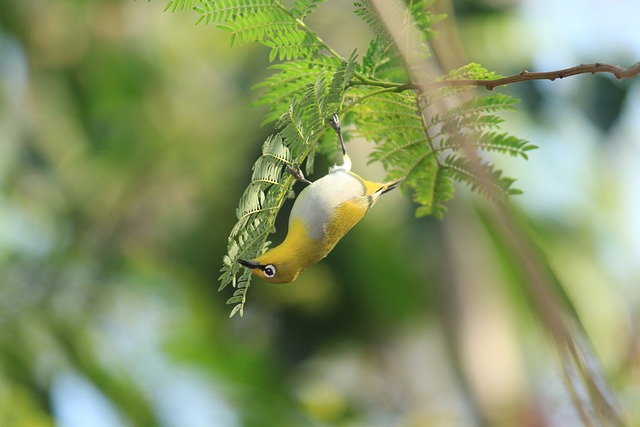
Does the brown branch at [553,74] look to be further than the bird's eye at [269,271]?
No

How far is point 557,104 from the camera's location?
4.03 meters

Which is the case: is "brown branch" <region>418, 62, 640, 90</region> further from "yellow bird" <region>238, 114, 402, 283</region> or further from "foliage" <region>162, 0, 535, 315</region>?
"yellow bird" <region>238, 114, 402, 283</region>

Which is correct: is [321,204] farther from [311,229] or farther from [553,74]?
[553,74]

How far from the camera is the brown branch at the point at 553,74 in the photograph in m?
0.68

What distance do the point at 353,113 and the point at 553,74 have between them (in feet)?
1.00

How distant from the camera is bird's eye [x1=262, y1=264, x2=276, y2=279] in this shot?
3.02 ft

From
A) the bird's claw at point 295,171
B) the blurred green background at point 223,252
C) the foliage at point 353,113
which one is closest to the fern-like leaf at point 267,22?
the foliage at point 353,113

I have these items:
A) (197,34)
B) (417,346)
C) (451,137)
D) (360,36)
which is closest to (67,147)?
(197,34)

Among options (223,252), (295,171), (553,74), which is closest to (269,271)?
(295,171)

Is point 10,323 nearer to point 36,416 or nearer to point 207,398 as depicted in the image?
point 36,416

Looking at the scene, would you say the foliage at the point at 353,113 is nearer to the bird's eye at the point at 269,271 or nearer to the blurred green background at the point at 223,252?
the bird's eye at the point at 269,271

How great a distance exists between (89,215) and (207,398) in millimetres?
1428

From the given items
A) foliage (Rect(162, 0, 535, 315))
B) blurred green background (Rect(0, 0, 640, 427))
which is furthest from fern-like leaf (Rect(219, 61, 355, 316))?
blurred green background (Rect(0, 0, 640, 427))

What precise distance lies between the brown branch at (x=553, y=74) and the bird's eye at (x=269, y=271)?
23 centimetres
